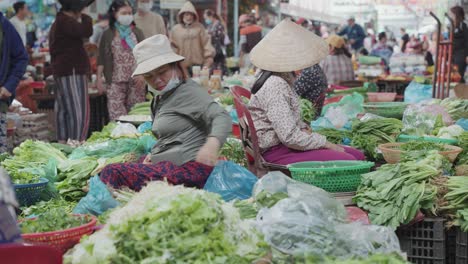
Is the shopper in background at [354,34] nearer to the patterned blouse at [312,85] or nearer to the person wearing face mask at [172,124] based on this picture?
the patterned blouse at [312,85]

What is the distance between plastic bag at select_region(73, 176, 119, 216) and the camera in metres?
4.25

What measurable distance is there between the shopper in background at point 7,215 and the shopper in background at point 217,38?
13074 mm

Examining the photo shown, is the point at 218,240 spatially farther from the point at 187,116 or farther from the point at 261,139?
the point at 261,139

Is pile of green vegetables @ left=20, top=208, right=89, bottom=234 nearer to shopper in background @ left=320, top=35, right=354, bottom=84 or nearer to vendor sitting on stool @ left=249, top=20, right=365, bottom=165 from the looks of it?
vendor sitting on stool @ left=249, top=20, right=365, bottom=165

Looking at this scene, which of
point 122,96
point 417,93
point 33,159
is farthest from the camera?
point 417,93

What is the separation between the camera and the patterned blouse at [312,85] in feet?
25.1

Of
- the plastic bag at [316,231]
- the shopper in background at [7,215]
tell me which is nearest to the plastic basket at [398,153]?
the plastic bag at [316,231]

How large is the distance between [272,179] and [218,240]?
118 centimetres

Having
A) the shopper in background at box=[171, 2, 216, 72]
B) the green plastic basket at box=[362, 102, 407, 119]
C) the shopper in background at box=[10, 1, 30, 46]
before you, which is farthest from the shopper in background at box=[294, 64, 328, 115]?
the shopper in background at box=[10, 1, 30, 46]

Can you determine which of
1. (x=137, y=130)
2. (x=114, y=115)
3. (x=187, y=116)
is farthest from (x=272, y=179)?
(x=114, y=115)

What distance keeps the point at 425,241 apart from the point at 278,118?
147cm

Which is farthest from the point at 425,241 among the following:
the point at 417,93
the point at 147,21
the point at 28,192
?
the point at 147,21

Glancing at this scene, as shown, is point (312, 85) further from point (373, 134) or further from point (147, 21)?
point (147, 21)

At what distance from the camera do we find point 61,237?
3414 mm
